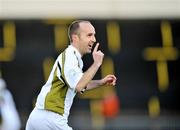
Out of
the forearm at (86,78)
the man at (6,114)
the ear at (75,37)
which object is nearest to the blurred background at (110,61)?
the man at (6,114)

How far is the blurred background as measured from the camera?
1638 centimetres

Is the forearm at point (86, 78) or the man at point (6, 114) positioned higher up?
the forearm at point (86, 78)

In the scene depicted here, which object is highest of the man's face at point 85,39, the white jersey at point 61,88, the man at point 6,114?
the man's face at point 85,39

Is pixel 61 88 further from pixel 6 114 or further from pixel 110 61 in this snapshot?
pixel 110 61

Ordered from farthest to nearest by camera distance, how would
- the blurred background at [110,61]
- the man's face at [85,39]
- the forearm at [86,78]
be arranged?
the blurred background at [110,61] < the man's face at [85,39] < the forearm at [86,78]

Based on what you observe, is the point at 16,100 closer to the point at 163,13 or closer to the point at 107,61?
the point at 107,61

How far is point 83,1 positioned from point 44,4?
78cm

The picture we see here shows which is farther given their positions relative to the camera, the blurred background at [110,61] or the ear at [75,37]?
the blurred background at [110,61]

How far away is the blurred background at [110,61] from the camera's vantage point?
16375mm

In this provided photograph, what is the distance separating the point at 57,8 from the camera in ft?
56.7

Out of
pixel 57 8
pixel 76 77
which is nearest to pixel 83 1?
pixel 57 8

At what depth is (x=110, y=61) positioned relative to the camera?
1661 cm

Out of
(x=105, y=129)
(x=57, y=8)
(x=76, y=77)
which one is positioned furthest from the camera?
(x=57, y=8)

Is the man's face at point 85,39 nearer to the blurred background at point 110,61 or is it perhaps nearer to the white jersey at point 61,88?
the white jersey at point 61,88
